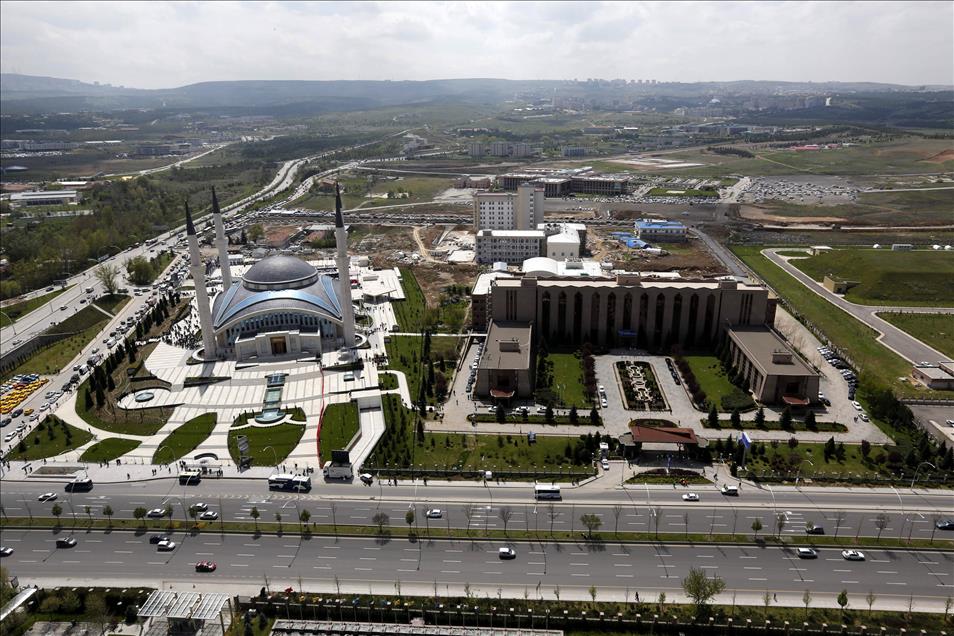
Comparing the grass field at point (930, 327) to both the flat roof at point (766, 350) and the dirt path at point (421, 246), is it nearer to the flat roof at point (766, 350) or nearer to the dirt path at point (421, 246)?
the flat roof at point (766, 350)

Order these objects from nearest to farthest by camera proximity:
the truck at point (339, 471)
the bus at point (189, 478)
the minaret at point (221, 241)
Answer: the truck at point (339, 471)
the bus at point (189, 478)
the minaret at point (221, 241)

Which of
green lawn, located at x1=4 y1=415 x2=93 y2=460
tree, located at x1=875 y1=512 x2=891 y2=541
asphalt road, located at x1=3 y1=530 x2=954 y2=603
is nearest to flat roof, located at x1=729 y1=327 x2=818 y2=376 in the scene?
tree, located at x1=875 y1=512 x2=891 y2=541

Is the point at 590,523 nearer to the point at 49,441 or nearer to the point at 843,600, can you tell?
the point at 843,600

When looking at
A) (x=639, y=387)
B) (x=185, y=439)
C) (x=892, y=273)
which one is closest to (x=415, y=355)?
(x=639, y=387)

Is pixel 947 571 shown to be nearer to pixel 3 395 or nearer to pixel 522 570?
pixel 522 570

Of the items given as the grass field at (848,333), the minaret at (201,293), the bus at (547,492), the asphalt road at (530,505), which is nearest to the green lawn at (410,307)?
the minaret at (201,293)
